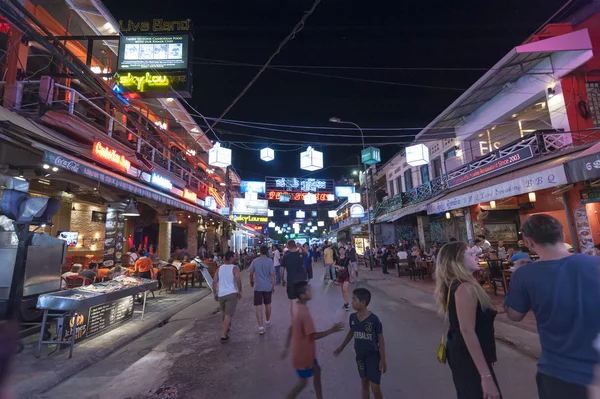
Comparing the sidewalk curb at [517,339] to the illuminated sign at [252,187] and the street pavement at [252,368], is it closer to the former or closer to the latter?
the street pavement at [252,368]

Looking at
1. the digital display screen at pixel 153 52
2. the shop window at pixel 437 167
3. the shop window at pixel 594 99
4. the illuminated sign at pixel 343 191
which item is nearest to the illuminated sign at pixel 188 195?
the digital display screen at pixel 153 52

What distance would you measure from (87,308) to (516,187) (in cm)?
1283

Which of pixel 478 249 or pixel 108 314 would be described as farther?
pixel 478 249

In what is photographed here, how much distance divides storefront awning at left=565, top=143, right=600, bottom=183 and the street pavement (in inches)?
211

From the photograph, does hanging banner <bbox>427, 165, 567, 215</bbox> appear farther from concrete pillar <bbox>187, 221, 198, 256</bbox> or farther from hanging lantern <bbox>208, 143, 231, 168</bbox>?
concrete pillar <bbox>187, 221, 198, 256</bbox>

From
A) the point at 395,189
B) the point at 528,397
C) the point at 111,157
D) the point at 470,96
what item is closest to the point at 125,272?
the point at 111,157

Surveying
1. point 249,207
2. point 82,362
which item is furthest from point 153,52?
point 249,207

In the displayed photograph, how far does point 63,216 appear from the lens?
13.1m

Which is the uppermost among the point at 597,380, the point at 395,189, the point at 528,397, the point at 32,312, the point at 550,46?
the point at 550,46

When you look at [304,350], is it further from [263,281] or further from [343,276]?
[343,276]

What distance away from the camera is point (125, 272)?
11.0 meters

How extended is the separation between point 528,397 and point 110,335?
25.5 feet

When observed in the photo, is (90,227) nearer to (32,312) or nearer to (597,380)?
(32,312)

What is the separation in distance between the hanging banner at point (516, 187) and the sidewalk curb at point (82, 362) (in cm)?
1190
